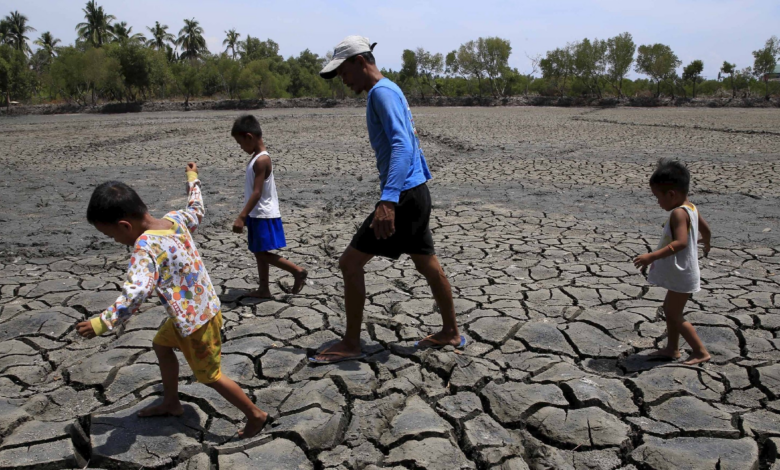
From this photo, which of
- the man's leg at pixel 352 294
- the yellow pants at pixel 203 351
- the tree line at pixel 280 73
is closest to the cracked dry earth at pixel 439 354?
the man's leg at pixel 352 294

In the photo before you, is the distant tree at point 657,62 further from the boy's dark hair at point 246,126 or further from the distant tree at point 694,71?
the boy's dark hair at point 246,126

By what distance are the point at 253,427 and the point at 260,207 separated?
6.31 feet

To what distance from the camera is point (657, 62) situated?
46.3 m

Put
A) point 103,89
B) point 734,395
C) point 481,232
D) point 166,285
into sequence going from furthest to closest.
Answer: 1. point 103,89
2. point 481,232
3. point 734,395
4. point 166,285

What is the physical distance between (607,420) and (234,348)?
214 centimetres

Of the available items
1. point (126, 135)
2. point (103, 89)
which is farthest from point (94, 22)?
point (126, 135)

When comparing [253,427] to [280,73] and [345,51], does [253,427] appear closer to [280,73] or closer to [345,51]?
[345,51]

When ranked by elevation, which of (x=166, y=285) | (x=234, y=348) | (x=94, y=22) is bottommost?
(x=234, y=348)

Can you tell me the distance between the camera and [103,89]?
45.9 metres

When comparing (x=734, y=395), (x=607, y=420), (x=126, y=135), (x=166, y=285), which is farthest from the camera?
(x=126, y=135)

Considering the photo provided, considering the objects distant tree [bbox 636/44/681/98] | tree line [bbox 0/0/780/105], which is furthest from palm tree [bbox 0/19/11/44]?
distant tree [bbox 636/44/681/98]

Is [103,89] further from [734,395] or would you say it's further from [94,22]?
[734,395]

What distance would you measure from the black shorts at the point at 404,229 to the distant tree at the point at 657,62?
159 feet

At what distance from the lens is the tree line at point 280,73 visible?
42406mm
